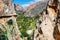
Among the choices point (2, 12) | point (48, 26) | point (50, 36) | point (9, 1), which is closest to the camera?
point (50, 36)

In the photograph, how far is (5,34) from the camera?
65.1 feet

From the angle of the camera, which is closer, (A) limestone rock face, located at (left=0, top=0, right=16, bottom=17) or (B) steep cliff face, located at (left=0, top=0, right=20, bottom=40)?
(B) steep cliff face, located at (left=0, top=0, right=20, bottom=40)

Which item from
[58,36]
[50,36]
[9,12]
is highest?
[58,36]

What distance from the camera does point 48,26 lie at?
7.18 meters

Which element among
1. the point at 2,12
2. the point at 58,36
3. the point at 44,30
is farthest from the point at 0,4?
the point at 58,36

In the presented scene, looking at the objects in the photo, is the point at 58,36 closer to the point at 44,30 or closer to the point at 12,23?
the point at 44,30

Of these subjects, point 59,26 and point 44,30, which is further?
point 44,30

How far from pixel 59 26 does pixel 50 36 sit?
10.4 ft

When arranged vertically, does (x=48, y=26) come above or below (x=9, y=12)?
above

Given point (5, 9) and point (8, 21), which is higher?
point (5, 9)

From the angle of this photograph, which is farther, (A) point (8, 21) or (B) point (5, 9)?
(B) point (5, 9)

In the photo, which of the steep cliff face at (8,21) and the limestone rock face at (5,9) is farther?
the limestone rock face at (5,9)

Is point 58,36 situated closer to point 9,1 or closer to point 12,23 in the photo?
point 12,23

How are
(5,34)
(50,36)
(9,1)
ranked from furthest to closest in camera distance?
(9,1)
(5,34)
(50,36)
